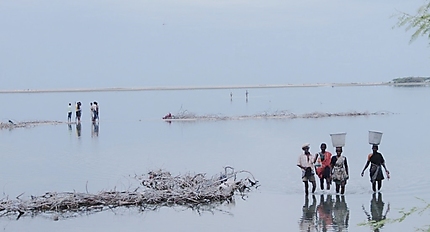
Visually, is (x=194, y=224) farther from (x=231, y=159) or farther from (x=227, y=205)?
(x=231, y=159)

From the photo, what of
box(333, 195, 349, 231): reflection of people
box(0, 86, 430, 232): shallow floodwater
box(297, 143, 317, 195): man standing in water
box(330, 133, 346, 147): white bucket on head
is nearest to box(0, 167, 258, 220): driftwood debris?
box(0, 86, 430, 232): shallow floodwater

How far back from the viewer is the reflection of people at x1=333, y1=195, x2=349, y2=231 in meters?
14.4

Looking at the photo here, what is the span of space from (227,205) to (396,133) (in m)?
22.8

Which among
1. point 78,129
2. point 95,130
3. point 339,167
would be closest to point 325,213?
point 339,167

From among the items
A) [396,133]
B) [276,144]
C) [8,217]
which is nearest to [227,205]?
[8,217]

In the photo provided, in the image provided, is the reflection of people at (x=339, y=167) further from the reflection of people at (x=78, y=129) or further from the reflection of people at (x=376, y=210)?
the reflection of people at (x=78, y=129)

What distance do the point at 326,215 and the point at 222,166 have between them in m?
9.05

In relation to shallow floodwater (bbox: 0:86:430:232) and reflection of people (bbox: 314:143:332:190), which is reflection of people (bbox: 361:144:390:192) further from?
reflection of people (bbox: 314:143:332:190)

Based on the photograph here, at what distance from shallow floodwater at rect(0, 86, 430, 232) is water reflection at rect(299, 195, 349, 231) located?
0.02 meters

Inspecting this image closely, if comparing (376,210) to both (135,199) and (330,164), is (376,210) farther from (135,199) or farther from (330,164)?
(135,199)

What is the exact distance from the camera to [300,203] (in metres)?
17.1

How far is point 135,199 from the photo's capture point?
56.7ft

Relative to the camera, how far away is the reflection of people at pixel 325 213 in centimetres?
1453

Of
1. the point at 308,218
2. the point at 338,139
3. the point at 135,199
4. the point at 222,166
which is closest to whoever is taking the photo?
the point at 308,218
